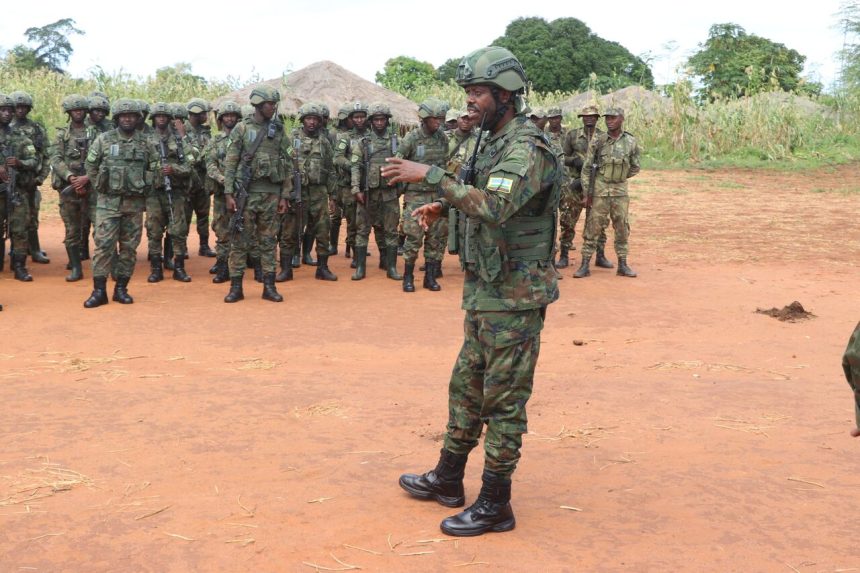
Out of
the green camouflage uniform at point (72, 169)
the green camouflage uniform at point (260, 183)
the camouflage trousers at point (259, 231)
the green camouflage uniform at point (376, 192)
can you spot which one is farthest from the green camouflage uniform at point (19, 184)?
the green camouflage uniform at point (376, 192)

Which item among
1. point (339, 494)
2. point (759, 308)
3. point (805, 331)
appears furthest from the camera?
point (759, 308)

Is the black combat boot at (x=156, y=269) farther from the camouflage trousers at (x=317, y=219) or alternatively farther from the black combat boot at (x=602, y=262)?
the black combat boot at (x=602, y=262)

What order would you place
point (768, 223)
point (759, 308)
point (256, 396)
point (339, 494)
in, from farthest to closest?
1. point (768, 223)
2. point (759, 308)
3. point (256, 396)
4. point (339, 494)

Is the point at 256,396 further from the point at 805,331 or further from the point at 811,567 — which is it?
the point at 805,331

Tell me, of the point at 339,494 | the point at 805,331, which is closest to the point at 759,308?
the point at 805,331

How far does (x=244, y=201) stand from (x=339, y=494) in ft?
16.8

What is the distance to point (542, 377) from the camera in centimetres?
641

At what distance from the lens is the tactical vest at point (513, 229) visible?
3715mm

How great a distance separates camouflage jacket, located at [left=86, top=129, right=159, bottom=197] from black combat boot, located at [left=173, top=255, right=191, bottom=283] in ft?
4.90

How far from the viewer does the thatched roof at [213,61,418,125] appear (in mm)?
16703

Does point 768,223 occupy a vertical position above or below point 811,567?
above

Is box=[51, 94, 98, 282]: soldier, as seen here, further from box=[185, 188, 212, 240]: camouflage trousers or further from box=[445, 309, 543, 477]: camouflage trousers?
box=[445, 309, 543, 477]: camouflage trousers

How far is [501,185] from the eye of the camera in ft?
11.5

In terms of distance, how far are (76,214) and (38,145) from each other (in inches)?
36.9
